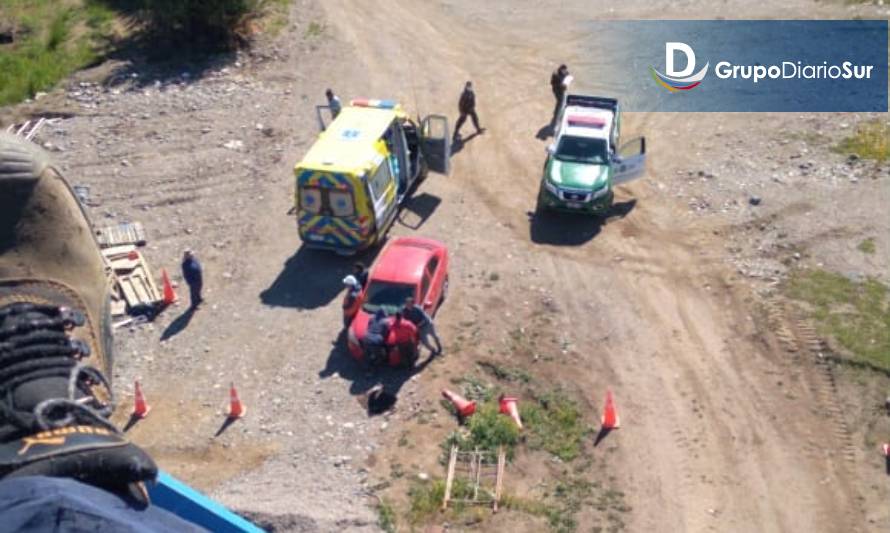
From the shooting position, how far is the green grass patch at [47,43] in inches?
1096

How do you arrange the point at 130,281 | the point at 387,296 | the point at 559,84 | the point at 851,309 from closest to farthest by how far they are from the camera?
1. the point at 387,296
2. the point at 851,309
3. the point at 130,281
4. the point at 559,84

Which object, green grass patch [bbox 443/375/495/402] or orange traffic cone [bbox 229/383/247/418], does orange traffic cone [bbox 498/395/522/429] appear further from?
orange traffic cone [bbox 229/383/247/418]

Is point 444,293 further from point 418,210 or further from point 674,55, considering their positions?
point 674,55

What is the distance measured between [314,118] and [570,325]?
1049 centimetres

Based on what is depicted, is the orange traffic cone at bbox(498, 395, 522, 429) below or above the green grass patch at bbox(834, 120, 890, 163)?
below

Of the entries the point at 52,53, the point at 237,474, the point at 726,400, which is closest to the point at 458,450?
the point at 237,474

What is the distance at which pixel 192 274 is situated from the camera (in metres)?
19.2

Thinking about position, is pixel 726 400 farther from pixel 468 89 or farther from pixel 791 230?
pixel 468 89

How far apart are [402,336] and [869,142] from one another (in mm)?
13404

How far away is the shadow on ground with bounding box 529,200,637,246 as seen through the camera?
21734 mm

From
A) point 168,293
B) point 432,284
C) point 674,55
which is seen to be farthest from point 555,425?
point 674,55

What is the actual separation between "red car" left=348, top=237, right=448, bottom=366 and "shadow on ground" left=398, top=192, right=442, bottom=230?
3.07 m

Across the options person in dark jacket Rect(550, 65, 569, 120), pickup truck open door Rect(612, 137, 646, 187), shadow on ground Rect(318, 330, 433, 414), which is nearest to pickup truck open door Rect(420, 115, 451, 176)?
pickup truck open door Rect(612, 137, 646, 187)

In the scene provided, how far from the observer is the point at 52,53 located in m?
29.6
